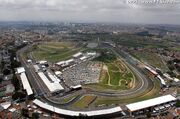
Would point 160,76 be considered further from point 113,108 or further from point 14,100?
point 14,100

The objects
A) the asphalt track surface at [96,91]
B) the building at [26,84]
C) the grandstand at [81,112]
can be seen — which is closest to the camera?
the grandstand at [81,112]

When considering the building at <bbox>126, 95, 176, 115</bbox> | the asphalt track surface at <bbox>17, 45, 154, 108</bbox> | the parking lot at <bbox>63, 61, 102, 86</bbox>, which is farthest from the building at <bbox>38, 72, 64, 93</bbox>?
the building at <bbox>126, 95, 176, 115</bbox>

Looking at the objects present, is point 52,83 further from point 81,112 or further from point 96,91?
point 81,112

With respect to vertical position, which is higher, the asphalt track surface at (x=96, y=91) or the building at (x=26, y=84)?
the building at (x=26, y=84)

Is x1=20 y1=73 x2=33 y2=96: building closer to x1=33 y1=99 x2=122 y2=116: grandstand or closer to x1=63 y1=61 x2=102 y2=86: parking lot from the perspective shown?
x1=33 y1=99 x2=122 y2=116: grandstand

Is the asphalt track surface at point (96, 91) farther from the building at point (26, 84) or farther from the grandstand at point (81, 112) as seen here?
the grandstand at point (81, 112)

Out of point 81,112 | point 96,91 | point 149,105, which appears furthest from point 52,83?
point 149,105

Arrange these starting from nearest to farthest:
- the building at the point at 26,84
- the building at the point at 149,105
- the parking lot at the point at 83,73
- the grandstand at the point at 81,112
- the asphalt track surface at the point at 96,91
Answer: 1. the grandstand at the point at 81,112
2. the building at the point at 149,105
3. the asphalt track surface at the point at 96,91
4. the building at the point at 26,84
5. the parking lot at the point at 83,73

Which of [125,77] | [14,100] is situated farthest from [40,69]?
[125,77]

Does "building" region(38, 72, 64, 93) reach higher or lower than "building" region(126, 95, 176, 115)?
higher

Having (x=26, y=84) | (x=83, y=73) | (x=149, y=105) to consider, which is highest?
(x=83, y=73)

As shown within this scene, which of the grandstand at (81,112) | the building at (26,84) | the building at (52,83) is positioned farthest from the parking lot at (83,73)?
the grandstand at (81,112)
